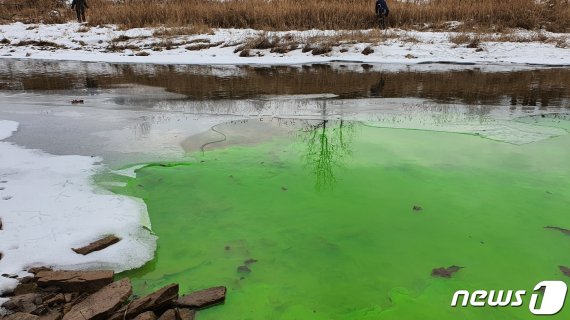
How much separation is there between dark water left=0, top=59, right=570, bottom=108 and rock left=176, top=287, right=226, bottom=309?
5745 mm

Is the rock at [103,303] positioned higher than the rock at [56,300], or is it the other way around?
the rock at [103,303]

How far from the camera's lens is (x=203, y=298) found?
90.2 inches

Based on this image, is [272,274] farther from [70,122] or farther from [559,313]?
[70,122]

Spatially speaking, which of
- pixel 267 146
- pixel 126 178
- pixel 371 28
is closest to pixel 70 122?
pixel 126 178

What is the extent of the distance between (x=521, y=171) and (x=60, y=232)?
13.2ft

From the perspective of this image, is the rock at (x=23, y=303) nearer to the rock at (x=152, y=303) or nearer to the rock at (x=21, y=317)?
the rock at (x=21, y=317)

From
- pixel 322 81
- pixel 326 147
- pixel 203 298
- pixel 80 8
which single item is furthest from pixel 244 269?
pixel 80 8

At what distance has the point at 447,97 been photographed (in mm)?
7680

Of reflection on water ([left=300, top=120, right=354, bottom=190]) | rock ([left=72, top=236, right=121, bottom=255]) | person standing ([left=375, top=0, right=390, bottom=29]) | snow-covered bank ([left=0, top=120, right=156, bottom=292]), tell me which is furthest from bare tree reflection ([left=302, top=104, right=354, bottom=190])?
person standing ([left=375, top=0, right=390, bottom=29])

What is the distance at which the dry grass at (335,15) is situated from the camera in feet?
58.7

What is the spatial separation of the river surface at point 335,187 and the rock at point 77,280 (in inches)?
7.3

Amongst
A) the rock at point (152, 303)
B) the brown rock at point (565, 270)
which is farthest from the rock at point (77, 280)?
the brown rock at point (565, 270)

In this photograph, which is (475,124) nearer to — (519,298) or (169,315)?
(519,298)

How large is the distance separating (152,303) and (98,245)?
798 millimetres
